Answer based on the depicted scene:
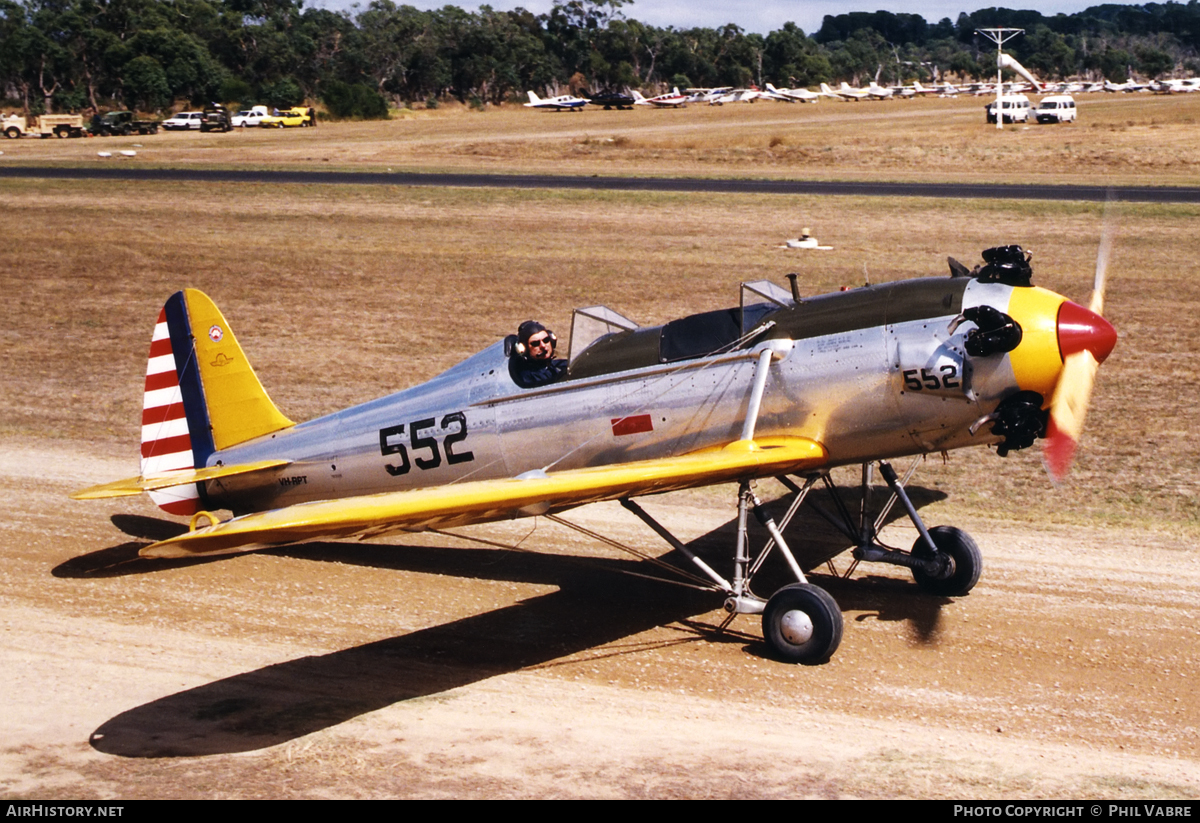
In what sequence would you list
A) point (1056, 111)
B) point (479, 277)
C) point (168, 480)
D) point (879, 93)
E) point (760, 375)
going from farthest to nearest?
point (879, 93) → point (1056, 111) → point (479, 277) → point (168, 480) → point (760, 375)

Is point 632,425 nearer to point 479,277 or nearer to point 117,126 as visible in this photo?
point 479,277

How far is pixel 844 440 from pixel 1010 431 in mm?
1213

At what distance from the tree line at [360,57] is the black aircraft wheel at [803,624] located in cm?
7996

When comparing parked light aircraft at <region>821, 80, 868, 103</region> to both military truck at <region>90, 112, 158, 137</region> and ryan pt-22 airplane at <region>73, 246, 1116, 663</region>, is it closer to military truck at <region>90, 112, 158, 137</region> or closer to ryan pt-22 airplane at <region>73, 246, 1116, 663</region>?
military truck at <region>90, 112, 158, 137</region>

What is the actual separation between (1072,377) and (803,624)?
259 cm

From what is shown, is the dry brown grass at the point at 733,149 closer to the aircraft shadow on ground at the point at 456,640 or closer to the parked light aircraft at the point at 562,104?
the parked light aircraft at the point at 562,104

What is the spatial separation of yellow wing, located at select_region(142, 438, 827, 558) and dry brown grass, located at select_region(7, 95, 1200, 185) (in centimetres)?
3469

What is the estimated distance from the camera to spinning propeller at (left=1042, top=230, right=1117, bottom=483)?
8477 mm

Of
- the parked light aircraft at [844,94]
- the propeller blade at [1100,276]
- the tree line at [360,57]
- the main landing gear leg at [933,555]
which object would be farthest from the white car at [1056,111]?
the main landing gear leg at [933,555]

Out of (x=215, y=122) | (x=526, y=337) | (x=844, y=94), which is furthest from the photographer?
(x=844, y=94)

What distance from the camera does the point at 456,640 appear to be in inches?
376

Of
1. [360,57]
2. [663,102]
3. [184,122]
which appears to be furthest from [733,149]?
[360,57]

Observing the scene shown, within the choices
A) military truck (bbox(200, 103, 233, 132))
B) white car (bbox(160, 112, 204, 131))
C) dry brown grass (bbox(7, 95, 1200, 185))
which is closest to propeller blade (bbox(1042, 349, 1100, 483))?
dry brown grass (bbox(7, 95, 1200, 185))

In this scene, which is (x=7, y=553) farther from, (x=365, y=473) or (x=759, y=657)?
(x=759, y=657)
